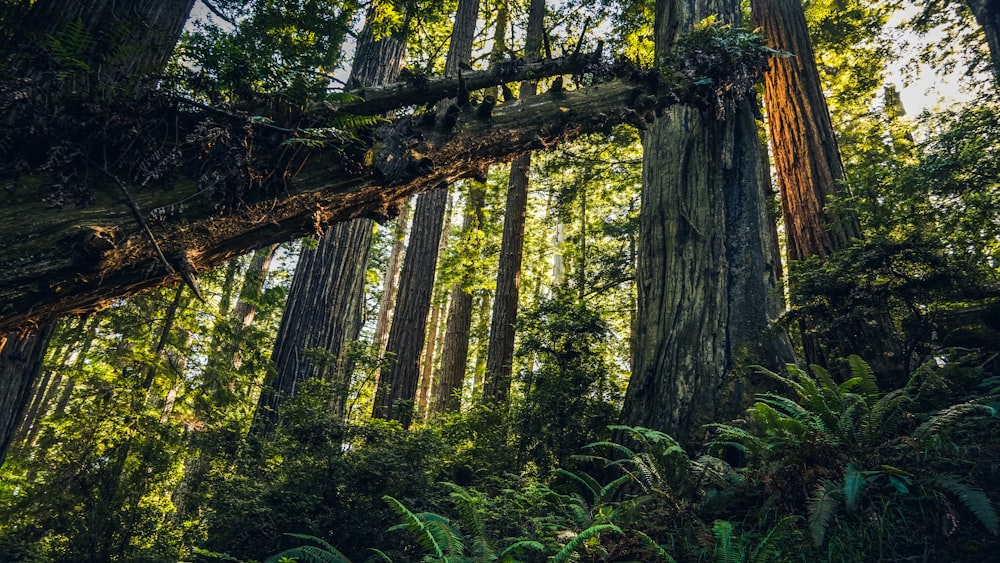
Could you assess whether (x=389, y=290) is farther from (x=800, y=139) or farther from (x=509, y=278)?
(x=800, y=139)

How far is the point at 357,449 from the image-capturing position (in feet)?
15.2

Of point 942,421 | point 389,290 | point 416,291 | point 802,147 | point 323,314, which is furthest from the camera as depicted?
point 389,290

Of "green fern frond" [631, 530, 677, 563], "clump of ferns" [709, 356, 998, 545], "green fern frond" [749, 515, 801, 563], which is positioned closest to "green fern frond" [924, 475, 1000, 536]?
"clump of ferns" [709, 356, 998, 545]

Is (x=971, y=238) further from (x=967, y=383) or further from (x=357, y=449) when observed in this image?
(x=357, y=449)

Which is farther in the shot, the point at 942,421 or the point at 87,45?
the point at 87,45

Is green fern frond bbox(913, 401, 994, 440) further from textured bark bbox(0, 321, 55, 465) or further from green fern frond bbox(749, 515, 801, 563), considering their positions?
textured bark bbox(0, 321, 55, 465)

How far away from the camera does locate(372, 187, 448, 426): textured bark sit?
8.33m

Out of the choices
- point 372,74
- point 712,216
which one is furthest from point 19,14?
point 712,216

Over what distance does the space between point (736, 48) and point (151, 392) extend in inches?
329

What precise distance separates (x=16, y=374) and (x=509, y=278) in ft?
25.6

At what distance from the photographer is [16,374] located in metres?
3.46

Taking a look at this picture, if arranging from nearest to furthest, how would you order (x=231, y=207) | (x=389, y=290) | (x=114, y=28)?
(x=231, y=207), (x=114, y=28), (x=389, y=290)

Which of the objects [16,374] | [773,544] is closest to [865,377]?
[773,544]

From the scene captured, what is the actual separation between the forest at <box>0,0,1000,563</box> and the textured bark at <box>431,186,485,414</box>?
2221 mm
